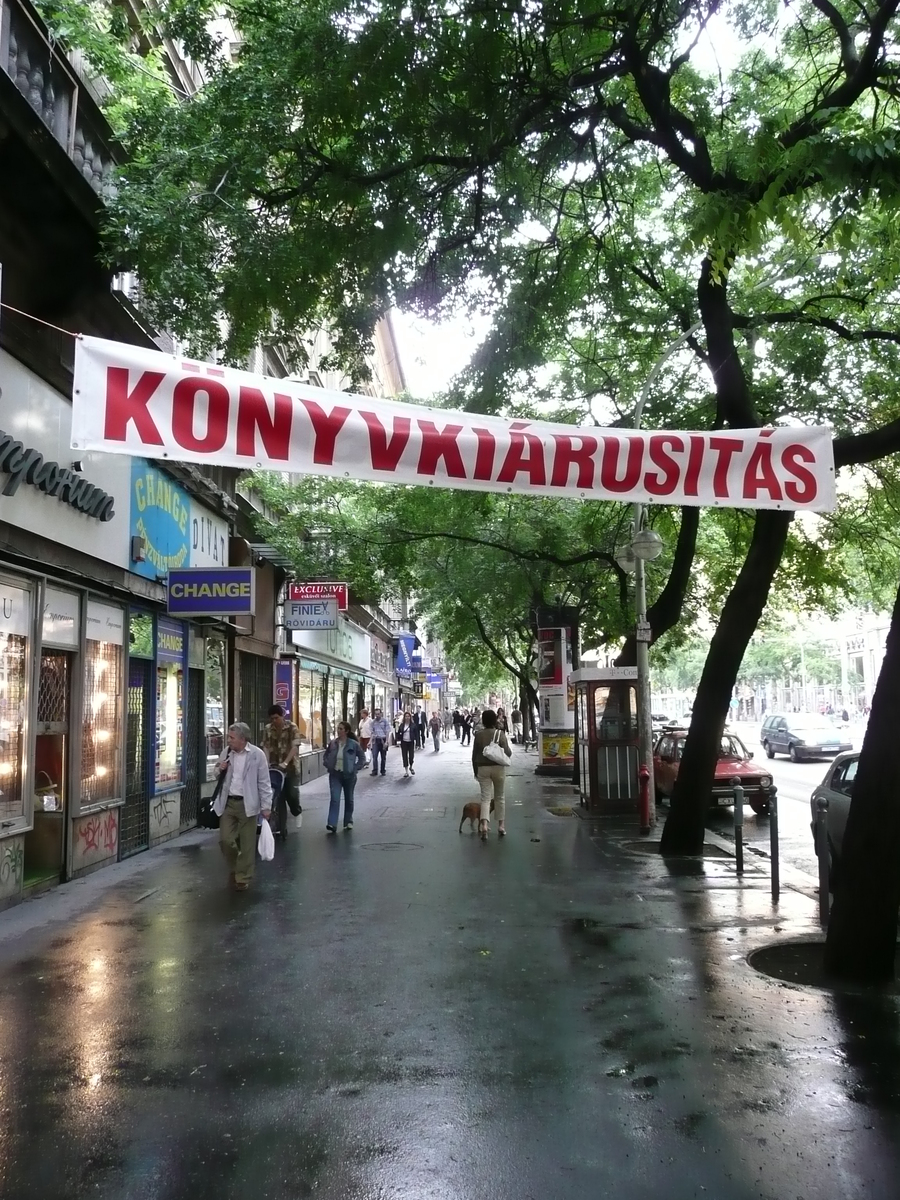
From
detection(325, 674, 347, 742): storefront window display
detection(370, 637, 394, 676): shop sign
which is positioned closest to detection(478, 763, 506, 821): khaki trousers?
detection(325, 674, 347, 742): storefront window display

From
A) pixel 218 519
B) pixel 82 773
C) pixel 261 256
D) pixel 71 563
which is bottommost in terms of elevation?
pixel 82 773

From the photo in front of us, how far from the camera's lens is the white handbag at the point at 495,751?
44.7 ft

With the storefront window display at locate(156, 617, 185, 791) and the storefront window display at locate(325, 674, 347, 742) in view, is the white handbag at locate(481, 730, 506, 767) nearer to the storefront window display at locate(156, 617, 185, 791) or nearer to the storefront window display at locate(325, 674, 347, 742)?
the storefront window display at locate(156, 617, 185, 791)

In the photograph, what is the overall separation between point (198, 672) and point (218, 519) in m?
2.90

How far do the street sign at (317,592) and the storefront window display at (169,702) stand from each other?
564 centimetres

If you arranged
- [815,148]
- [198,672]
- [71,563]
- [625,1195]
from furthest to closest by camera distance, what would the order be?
[198,672] → [71,563] → [815,148] → [625,1195]

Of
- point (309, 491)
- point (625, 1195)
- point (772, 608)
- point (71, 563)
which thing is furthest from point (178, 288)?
point (772, 608)

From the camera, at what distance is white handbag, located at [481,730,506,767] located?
537 inches

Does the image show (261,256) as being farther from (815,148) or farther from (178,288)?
(815,148)

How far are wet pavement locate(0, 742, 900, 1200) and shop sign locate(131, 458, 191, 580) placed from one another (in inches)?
188

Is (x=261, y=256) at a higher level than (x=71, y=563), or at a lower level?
higher

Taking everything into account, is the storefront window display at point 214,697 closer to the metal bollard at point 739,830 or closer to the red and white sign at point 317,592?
the red and white sign at point 317,592

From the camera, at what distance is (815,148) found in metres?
5.66

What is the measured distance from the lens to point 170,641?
47.2ft
